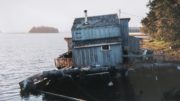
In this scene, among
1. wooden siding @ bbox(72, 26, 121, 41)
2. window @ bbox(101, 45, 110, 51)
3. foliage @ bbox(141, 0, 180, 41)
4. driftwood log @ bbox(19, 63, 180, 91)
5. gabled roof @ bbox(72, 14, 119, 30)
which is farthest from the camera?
foliage @ bbox(141, 0, 180, 41)

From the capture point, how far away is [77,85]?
150 feet

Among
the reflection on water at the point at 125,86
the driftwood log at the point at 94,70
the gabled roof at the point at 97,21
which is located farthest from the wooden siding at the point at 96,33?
the reflection on water at the point at 125,86

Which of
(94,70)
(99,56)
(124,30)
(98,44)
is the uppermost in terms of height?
(124,30)

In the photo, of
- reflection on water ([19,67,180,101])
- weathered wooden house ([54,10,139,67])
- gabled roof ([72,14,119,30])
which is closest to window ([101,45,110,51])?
weathered wooden house ([54,10,139,67])

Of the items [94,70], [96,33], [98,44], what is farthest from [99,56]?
[94,70]

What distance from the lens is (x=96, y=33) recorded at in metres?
49.7

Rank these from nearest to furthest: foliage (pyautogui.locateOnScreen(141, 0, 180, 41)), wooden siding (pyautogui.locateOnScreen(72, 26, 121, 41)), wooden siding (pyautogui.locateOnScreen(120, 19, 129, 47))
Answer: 1. wooden siding (pyautogui.locateOnScreen(72, 26, 121, 41))
2. wooden siding (pyautogui.locateOnScreen(120, 19, 129, 47))
3. foliage (pyautogui.locateOnScreen(141, 0, 180, 41))

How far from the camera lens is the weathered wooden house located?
48.8 m

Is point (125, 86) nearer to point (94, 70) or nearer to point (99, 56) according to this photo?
point (94, 70)

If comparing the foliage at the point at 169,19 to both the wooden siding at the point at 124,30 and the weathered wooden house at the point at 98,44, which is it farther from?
the weathered wooden house at the point at 98,44

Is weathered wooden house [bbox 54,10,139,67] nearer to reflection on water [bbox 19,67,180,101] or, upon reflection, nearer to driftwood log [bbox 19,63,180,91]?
driftwood log [bbox 19,63,180,91]

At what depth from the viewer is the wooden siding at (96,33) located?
162 ft

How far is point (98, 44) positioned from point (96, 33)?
1.67m

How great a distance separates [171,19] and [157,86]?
20294mm
